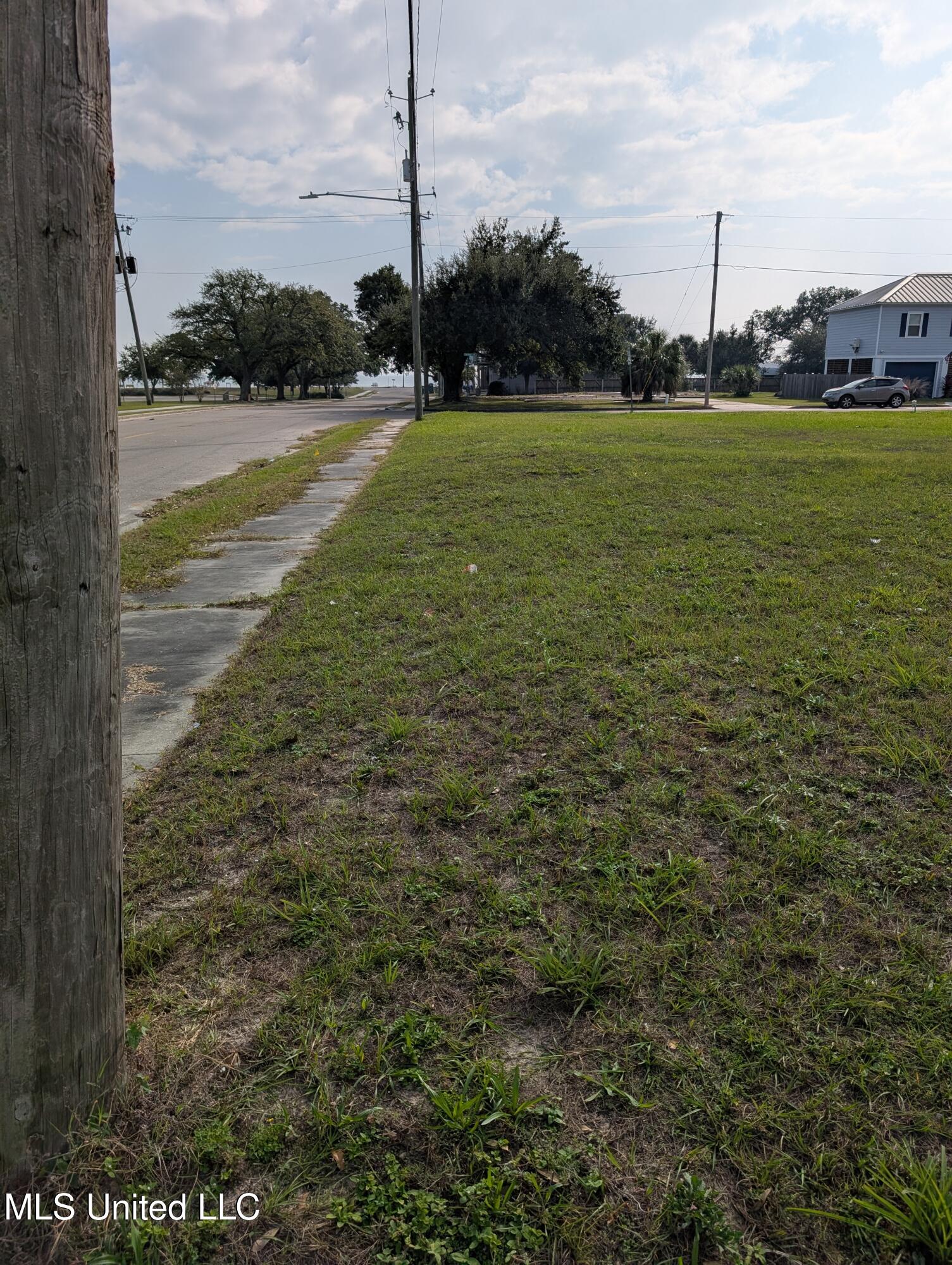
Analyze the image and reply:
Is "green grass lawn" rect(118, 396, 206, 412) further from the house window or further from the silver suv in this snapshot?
the house window

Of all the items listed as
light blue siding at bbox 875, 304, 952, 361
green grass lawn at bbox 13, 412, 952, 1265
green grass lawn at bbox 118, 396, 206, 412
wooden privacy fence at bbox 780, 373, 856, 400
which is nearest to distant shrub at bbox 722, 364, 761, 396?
wooden privacy fence at bbox 780, 373, 856, 400

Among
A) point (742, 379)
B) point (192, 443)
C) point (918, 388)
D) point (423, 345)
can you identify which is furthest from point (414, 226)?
point (742, 379)

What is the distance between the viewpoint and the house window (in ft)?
154

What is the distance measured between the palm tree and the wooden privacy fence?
7562mm

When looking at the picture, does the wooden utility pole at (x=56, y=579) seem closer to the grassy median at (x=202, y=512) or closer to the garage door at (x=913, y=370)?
the grassy median at (x=202, y=512)

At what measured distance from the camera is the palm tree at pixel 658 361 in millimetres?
47000

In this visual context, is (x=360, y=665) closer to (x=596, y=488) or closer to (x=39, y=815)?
(x=39, y=815)

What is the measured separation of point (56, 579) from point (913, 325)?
54870 mm

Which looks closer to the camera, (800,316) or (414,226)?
(414,226)

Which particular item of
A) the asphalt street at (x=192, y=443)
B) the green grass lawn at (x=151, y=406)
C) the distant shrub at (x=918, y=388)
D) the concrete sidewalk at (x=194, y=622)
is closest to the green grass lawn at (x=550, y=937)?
the concrete sidewalk at (x=194, y=622)

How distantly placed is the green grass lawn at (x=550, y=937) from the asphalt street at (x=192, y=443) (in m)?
1.40

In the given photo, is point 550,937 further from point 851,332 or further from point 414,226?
point 851,332

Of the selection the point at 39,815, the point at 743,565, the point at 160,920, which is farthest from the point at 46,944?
the point at 743,565

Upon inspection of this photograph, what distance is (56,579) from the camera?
161cm
